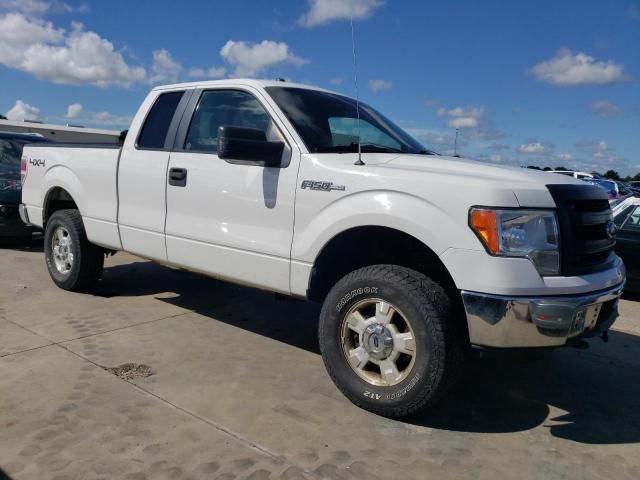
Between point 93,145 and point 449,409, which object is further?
point 93,145

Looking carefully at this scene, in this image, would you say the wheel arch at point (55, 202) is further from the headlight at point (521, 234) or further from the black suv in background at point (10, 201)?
the headlight at point (521, 234)

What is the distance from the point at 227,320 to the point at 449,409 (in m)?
2.35

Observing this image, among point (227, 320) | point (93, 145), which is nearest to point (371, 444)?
point (227, 320)

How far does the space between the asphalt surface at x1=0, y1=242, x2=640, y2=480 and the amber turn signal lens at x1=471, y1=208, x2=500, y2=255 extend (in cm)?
111

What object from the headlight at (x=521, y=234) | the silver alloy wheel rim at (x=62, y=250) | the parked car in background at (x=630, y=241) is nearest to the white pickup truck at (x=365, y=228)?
the headlight at (x=521, y=234)

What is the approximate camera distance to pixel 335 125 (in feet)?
13.8

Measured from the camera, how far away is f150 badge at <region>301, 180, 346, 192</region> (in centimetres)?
350

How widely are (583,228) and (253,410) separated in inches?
85.5

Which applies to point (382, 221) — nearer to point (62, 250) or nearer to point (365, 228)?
point (365, 228)

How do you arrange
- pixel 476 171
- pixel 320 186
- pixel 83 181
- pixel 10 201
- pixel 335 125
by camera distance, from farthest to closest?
pixel 10 201 → pixel 83 181 → pixel 335 125 → pixel 320 186 → pixel 476 171

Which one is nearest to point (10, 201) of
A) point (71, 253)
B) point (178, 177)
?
point (71, 253)

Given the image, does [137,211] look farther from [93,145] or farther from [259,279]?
[259,279]

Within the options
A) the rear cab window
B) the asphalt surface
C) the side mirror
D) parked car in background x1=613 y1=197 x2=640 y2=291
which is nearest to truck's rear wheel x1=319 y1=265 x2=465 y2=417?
the asphalt surface

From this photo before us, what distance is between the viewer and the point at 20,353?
13.3 ft
